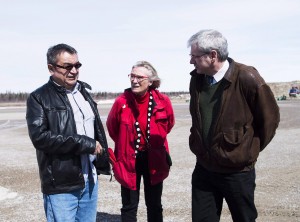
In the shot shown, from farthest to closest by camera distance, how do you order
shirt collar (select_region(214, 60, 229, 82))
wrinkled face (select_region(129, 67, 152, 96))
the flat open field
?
1. the flat open field
2. wrinkled face (select_region(129, 67, 152, 96))
3. shirt collar (select_region(214, 60, 229, 82))

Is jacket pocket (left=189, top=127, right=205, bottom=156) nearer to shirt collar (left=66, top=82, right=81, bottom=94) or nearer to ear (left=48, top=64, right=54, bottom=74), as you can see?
shirt collar (left=66, top=82, right=81, bottom=94)

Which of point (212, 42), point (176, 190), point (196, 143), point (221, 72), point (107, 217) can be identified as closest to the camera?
point (212, 42)

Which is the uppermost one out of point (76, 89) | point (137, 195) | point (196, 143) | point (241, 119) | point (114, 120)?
point (76, 89)

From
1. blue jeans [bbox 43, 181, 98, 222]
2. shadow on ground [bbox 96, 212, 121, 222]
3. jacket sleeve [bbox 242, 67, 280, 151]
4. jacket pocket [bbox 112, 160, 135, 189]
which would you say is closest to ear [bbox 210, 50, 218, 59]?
jacket sleeve [bbox 242, 67, 280, 151]

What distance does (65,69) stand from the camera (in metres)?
3.30

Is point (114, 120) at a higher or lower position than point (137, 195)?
higher

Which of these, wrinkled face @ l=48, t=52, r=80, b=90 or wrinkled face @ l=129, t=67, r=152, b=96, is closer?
wrinkled face @ l=48, t=52, r=80, b=90

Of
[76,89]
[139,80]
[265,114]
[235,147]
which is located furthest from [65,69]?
[265,114]

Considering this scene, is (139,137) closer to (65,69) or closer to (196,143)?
(196,143)

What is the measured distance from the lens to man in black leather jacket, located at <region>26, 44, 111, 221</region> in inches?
124

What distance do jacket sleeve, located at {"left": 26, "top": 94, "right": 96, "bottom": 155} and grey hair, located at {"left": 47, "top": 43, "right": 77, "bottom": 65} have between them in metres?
0.31

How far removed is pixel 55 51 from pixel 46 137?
684mm

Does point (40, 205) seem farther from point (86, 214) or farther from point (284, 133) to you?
point (284, 133)

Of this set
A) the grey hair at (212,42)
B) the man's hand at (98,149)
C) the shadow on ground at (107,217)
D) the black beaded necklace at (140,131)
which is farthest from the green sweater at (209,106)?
the shadow on ground at (107,217)
